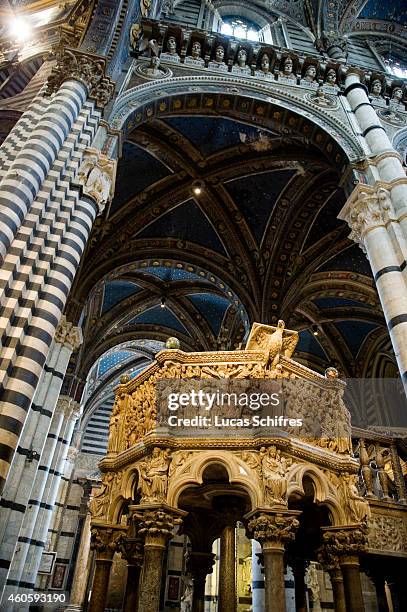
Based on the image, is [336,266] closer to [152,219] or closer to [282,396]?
[152,219]

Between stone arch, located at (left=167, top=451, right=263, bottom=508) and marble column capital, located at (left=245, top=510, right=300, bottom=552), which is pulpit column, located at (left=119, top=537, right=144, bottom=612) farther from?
marble column capital, located at (left=245, top=510, right=300, bottom=552)

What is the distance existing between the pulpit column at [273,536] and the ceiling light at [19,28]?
537 inches

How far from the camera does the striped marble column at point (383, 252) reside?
5.75 meters

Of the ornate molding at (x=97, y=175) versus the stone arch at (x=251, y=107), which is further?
the stone arch at (x=251, y=107)

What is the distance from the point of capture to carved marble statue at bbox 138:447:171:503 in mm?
3947

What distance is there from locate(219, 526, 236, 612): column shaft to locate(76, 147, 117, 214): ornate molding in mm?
4721

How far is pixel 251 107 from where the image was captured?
9453mm

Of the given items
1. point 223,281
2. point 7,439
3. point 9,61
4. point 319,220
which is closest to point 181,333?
point 223,281

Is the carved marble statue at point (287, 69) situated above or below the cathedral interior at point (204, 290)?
above

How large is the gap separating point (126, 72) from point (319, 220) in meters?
6.78

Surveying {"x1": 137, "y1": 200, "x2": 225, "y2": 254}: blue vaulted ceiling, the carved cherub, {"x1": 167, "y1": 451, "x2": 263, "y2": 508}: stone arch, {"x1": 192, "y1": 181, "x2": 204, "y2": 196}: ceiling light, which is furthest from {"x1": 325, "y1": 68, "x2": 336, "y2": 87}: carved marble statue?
{"x1": 167, "y1": 451, "x2": 263, "y2": 508}: stone arch

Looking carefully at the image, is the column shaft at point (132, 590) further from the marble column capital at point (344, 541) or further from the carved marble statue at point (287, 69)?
the carved marble statue at point (287, 69)

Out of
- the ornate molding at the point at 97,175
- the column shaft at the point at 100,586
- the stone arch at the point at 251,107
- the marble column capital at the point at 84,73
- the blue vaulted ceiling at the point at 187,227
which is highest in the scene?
the blue vaulted ceiling at the point at 187,227

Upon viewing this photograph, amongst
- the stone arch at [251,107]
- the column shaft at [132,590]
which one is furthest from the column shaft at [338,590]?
the stone arch at [251,107]
